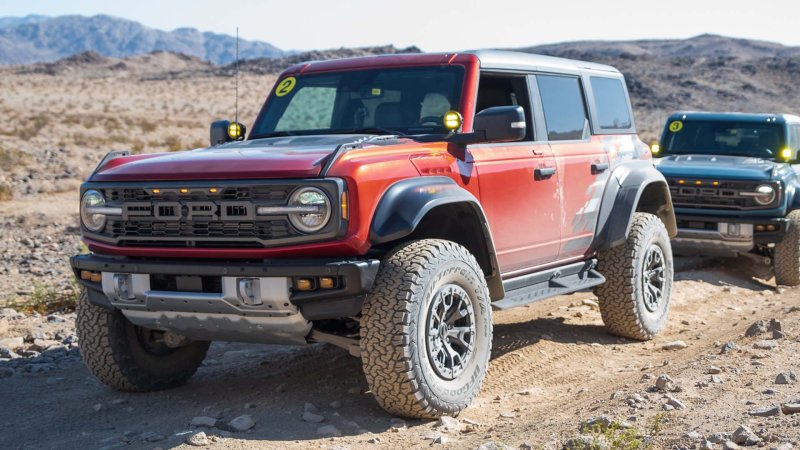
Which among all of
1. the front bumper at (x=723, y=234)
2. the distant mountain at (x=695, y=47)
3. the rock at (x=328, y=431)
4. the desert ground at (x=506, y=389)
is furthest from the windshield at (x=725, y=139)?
the distant mountain at (x=695, y=47)

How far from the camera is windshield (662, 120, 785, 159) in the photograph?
38.4 feet

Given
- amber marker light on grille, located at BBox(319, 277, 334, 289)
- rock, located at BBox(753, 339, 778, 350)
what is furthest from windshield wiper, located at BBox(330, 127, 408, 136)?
rock, located at BBox(753, 339, 778, 350)

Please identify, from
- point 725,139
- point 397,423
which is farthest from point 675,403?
point 725,139

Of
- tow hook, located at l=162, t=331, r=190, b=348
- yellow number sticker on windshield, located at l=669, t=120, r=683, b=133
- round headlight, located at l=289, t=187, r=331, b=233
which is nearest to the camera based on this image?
round headlight, located at l=289, t=187, r=331, b=233

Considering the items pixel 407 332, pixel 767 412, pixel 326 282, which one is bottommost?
pixel 767 412

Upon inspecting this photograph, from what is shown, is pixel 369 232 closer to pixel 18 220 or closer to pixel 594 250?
pixel 594 250

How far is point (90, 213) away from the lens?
5617mm

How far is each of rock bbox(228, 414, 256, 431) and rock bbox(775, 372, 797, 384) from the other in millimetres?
2922

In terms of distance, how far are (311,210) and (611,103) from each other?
12.6ft

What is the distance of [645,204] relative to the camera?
8.59m

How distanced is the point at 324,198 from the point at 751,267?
→ 823 cm

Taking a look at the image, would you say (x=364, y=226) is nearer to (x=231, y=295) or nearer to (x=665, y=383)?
(x=231, y=295)

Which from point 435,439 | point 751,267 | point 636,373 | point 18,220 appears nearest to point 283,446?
point 435,439

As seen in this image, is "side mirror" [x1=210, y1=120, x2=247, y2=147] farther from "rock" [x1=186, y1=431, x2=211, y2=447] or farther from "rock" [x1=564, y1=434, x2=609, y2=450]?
"rock" [x1=564, y1=434, x2=609, y2=450]
